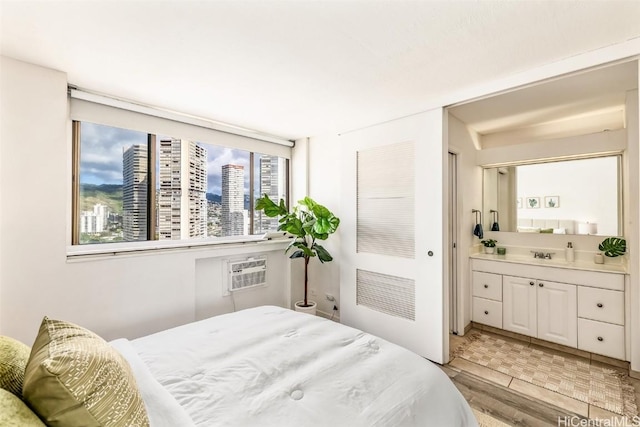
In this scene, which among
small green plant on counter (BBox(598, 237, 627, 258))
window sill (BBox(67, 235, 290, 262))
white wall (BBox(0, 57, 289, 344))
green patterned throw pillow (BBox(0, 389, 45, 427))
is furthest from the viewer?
small green plant on counter (BBox(598, 237, 627, 258))

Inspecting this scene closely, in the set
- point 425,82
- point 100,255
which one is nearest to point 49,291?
point 100,255

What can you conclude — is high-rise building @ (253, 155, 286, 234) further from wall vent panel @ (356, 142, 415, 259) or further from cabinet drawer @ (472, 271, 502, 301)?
cabinet drawer @ (472, 271, 502, 301)

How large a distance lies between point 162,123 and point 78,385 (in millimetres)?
2505

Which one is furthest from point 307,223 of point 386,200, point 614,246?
point 614,246

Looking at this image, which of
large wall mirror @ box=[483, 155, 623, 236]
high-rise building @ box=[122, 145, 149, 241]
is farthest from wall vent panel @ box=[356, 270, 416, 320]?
high-rise building @ box=[122, 145, 149, 241]

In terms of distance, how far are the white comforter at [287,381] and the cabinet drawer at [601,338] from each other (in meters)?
2.17

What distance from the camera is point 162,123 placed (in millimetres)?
2717

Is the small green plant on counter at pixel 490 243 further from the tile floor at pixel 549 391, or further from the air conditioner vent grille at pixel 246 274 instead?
the air conditioner vent grille at pixel 246 274

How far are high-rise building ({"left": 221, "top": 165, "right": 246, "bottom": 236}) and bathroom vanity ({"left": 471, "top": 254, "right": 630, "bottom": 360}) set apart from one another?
2.79 meters

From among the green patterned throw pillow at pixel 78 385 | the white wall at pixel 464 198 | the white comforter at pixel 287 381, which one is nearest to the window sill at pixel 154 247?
the white comforter at pixel 287 381

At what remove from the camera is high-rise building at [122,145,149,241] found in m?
2.61

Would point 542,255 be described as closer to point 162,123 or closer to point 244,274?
point 244,274

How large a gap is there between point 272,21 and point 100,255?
2.09 m

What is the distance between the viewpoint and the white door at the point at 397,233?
2.55m
